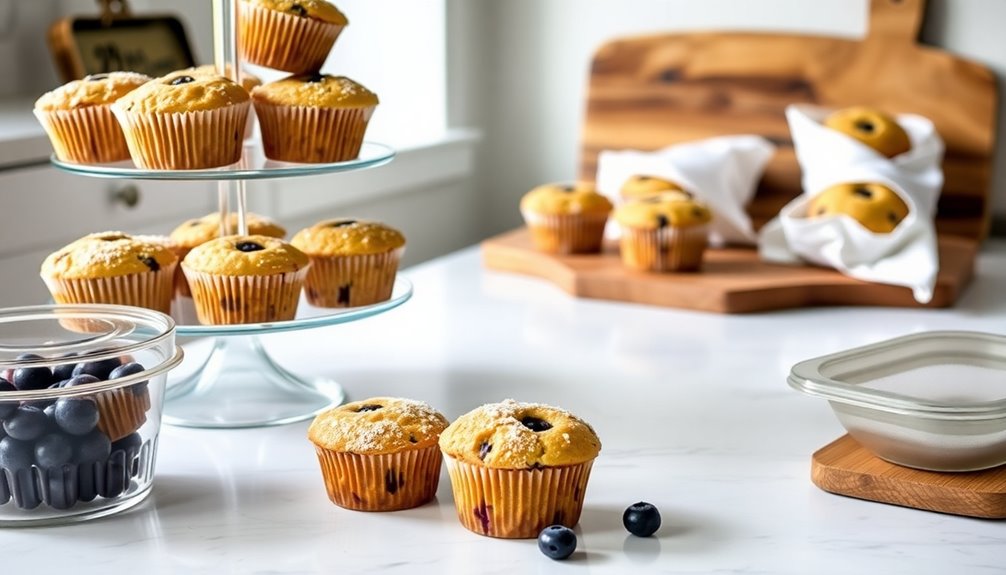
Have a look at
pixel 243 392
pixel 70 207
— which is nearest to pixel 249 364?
pixel 243 392

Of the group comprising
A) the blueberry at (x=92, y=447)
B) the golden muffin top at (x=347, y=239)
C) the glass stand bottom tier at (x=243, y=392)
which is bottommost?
the glass stand bottom tier at (x=243, y=392)

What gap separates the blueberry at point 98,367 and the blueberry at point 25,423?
0.04 meters

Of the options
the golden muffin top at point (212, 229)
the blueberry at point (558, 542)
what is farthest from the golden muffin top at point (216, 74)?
the blueberry at point (558, 542)

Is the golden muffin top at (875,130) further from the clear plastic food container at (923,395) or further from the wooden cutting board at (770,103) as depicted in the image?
the clear plastic food container at (923,395)

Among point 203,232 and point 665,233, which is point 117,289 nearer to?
point 203,232

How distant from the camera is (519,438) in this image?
99 cm

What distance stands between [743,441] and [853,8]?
1.37 meters

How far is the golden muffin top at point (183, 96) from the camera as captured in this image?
1.22 meters

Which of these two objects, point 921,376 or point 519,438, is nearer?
point 519,438

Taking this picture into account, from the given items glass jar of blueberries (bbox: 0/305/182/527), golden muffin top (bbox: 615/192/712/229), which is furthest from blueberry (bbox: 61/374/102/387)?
golden muffin top (bbox: 615/192/712/229)

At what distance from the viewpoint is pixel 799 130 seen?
2.13m

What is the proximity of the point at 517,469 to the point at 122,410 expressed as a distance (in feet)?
1.05

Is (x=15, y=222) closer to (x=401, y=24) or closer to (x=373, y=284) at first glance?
(x=373, y=284)

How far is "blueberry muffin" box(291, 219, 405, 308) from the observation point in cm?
136
